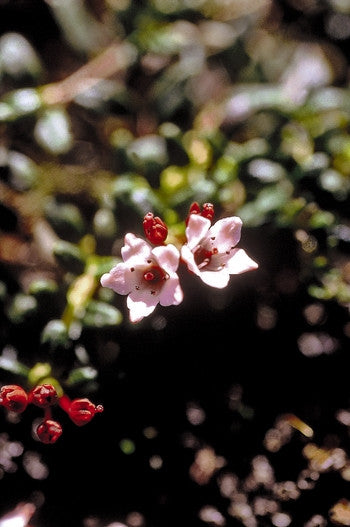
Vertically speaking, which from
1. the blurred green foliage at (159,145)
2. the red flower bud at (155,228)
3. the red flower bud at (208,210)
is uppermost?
the red flower bud at (155,228)

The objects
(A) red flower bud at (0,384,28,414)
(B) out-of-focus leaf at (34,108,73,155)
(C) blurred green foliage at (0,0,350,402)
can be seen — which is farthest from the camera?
(B) out-of-focus leaf at (34,108,73,155)

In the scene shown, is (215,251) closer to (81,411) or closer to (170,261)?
(170,261)

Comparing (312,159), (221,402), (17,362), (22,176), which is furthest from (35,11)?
(221,402)

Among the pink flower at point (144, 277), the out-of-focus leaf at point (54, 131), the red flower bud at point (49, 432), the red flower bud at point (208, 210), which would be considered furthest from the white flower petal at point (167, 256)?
the out-of-focus leaf at point (54, 131)

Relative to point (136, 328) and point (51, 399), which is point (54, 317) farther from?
point (51, 399)

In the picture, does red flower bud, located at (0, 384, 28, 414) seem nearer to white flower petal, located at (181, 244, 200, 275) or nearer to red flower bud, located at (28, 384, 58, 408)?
red flower bud, located at (28, 384, 58, 408)

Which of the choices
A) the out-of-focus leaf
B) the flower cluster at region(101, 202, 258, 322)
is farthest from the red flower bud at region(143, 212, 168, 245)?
the out-of-focus leaf

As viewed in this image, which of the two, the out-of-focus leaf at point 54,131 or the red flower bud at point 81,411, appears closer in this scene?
the red flower bud at point 81,411

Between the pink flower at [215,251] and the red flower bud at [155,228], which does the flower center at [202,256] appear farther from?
the red flower bud at [155,228]
